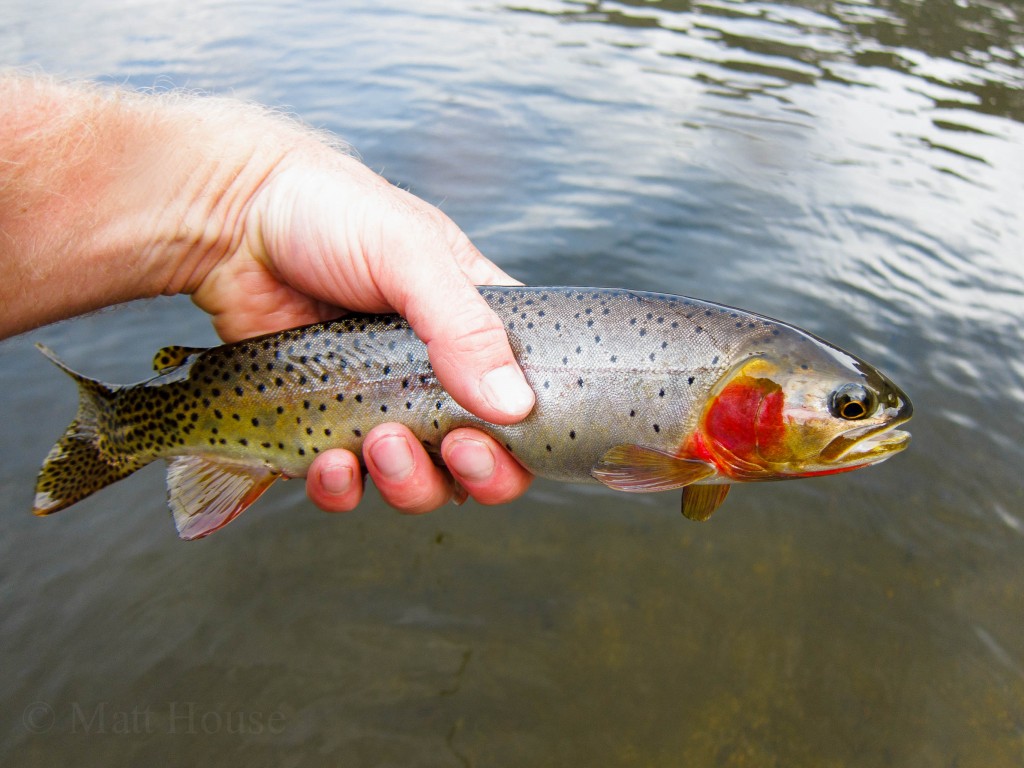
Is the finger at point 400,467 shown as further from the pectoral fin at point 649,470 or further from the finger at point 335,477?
the pectoral fin at point 649,470

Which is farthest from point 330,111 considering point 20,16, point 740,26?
point 740,26

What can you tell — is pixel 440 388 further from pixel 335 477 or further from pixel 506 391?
pixel 335 477

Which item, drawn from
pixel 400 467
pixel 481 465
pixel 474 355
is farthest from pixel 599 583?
pixel 474 355

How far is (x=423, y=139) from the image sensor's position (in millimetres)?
9367

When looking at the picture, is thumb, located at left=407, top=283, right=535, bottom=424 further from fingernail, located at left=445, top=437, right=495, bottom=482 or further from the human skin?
fingernail, located at left=445, top=437, right=495, bottom=482

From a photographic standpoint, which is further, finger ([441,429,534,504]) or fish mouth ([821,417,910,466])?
finger ([441,429,534,504])

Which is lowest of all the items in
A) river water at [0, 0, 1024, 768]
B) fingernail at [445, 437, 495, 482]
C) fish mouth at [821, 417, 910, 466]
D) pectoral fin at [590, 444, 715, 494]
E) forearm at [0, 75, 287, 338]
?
river water at [0, 0, 1024, 768]

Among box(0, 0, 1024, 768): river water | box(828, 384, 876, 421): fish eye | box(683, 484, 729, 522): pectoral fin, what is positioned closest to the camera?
box(828, 384, 876, 421): fish eye

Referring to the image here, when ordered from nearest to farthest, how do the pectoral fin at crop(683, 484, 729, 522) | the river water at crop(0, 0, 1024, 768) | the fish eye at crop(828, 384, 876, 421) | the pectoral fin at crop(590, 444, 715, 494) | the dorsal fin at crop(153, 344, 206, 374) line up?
the fish eye at crop(828, 384, 876, 421) < the pectoral fin at crop(590, 444, 715, 494) < the pectoral fin at crop(683, 484, 729, 522) < the dorsal fin at crop(153, 344, 206, 374) < the river water at crop(0, 0, 1024, 768)

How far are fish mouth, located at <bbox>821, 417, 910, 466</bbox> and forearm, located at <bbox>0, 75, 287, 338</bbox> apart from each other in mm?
2616

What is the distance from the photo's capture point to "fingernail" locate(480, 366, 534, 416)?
8.54 feet

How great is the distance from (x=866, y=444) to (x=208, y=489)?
2.46 metres

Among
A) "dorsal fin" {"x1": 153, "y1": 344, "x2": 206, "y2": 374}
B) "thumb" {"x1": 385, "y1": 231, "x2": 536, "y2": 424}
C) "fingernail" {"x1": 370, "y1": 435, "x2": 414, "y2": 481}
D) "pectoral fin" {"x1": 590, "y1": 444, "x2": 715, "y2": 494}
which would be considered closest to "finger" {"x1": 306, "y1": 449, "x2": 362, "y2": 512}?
"fingernail" {"x1": 370, "y1": 435, "x2": 414, "y2": 481}

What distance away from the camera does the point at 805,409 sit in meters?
2.56
